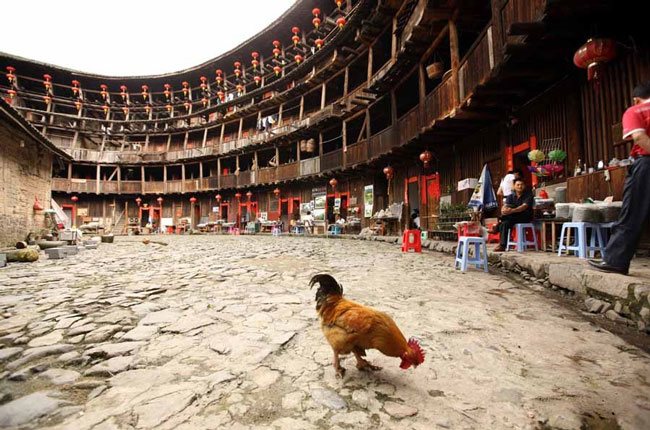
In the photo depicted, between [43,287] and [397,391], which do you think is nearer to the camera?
[397,391]

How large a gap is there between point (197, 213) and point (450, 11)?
26464 mm

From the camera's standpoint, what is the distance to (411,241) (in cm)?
850

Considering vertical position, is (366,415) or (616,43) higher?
(616,43)

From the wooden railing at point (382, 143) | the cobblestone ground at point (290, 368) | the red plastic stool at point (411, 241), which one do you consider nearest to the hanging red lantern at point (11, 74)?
the wooden railing at point (382, 143)

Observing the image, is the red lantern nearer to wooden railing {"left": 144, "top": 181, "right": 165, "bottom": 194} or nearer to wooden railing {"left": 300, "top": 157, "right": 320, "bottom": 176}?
wooden railing {"left": 300, "top": 157, "right": 320, "bottom": 176}

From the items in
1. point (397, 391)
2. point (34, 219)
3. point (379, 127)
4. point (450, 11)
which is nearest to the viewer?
point (397, 391)

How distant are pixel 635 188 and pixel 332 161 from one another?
14717mm

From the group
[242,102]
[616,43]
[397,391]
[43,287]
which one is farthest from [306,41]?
[397,391]

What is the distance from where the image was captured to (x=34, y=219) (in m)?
11.0

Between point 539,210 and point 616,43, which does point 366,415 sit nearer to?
point 539,210

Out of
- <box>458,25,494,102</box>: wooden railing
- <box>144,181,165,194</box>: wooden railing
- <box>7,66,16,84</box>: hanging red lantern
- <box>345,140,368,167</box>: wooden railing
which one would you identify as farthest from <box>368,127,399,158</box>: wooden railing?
<box>7,66,16,84</box>: hanging red lantern

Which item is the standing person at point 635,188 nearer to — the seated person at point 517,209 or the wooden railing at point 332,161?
the seated person at point 517,209

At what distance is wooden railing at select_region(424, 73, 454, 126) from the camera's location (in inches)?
307

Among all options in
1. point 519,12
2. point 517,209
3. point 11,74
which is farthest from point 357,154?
point 11,74
